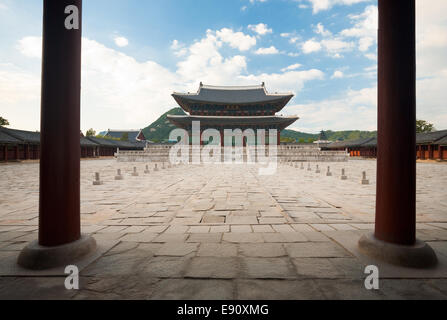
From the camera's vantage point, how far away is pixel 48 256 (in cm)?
209

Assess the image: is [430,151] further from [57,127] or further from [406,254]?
[57,127]

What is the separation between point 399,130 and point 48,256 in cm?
362

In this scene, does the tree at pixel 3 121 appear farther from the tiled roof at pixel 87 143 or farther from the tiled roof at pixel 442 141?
the tiled roof at pixel 442 141

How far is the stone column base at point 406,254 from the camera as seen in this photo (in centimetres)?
205

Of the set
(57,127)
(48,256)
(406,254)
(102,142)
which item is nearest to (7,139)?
(102,142)

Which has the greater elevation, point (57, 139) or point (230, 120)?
point (230, 120)

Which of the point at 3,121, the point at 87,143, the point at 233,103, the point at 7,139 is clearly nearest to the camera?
the point at 7,139

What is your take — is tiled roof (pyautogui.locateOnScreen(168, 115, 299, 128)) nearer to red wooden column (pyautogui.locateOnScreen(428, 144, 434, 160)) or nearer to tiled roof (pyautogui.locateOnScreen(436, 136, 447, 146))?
tiled roof (pyautogui.locateOnScreen(436, 136, 447, 146))

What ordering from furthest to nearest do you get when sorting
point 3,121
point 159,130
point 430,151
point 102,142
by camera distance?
point 159,130 → point 102,142 → point 3,121 → point 430,151

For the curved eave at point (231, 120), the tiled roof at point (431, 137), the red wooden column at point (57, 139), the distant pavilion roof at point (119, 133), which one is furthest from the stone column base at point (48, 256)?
the distant pavilion roof at point (119, 133)

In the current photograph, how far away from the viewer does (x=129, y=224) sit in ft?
11.7

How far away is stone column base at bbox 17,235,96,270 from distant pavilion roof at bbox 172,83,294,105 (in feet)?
99.0

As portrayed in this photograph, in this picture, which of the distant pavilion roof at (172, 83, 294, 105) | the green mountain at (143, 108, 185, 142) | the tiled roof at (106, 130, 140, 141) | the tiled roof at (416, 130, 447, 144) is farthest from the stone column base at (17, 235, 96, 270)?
the green mountain at (143, 108, 185, 142)

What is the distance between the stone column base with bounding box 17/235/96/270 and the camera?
6.77ft
